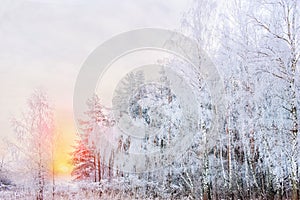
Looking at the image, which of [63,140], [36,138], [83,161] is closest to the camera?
[36,138]

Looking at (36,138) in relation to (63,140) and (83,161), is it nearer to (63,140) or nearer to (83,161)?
(63,140)

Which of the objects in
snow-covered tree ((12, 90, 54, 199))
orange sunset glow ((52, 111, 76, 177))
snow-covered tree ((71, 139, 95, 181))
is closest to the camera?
snow-covered tree ((12, 90, 54, 199))

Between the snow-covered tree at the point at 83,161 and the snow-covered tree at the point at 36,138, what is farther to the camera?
the snow-covered tree at the point at 83,161

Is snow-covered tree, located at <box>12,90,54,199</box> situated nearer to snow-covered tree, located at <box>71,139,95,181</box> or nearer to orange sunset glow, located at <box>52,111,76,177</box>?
orange sunset glow, located at <box>52,111,76,177</box>

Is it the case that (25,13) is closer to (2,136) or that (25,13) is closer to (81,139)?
(2,136)

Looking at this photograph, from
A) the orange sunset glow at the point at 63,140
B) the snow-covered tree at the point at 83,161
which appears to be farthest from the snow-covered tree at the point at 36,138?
the snow-covered tree at the point at 83,161

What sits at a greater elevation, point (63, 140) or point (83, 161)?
point (63, 140)

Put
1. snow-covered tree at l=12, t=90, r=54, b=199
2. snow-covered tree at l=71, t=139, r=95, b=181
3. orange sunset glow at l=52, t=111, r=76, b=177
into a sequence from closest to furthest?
snow-covered tree at l=12, t=90, r=54, b=199, orange sunset glow at l=52, t=111, r=76, b=177, snow-covered tree at l=71, t=139, r=95, b=181

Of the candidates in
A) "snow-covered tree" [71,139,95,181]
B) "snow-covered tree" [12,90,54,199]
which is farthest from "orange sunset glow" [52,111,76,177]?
"snow-covered tree" [71,139,95,181]

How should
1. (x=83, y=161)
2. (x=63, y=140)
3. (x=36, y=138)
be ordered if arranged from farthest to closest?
(x=83, y=161)
(x=63, y=140)
(x=36, y=138)

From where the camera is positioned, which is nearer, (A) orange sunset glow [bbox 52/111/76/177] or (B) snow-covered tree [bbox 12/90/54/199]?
(B) snow-covered tree [bbox 12/90/54/199]

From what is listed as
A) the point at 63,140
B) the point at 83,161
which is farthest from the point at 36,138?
the point at 83,161

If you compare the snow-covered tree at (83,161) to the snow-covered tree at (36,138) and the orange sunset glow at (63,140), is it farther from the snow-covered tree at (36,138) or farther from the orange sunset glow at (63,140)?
the snow-covered tree at (36,138)

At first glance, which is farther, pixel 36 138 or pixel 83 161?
pixel 83 161
